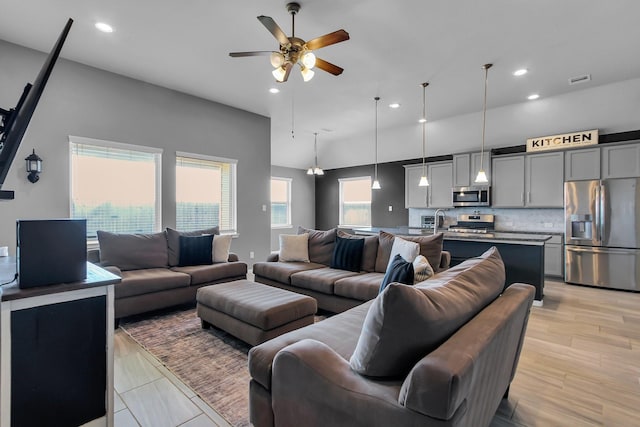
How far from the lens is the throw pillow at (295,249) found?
4.20 meters

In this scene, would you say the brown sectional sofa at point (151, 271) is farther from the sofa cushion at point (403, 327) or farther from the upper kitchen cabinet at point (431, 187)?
the upper kitchen cabinet at point (431, 187)

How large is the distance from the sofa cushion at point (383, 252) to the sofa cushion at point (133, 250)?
275cm

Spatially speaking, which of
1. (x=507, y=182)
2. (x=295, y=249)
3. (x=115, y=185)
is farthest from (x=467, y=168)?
(x=115, y=185)

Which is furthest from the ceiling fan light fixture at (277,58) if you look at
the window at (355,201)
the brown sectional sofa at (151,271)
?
the window at (355,201)

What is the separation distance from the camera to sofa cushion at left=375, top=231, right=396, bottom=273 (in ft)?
11.4

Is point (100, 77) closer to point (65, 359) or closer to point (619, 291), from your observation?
point (65, 359)

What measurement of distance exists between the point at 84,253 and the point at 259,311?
1295 mm

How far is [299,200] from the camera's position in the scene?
8.84 m

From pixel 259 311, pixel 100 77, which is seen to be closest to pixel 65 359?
pixel 259 311

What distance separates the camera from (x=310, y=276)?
11.4ft

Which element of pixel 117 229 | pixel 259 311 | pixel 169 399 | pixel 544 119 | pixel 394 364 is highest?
pixel 544 119

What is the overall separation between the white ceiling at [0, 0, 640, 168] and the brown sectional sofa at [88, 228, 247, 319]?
2265 millimetres

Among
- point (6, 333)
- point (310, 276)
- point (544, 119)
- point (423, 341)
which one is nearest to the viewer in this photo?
point (423, 341)

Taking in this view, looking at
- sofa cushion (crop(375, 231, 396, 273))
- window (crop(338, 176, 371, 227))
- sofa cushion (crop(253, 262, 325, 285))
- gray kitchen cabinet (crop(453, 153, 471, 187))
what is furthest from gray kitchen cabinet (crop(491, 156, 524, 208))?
sofa cushion (crop(253, 262, 325, 285))
